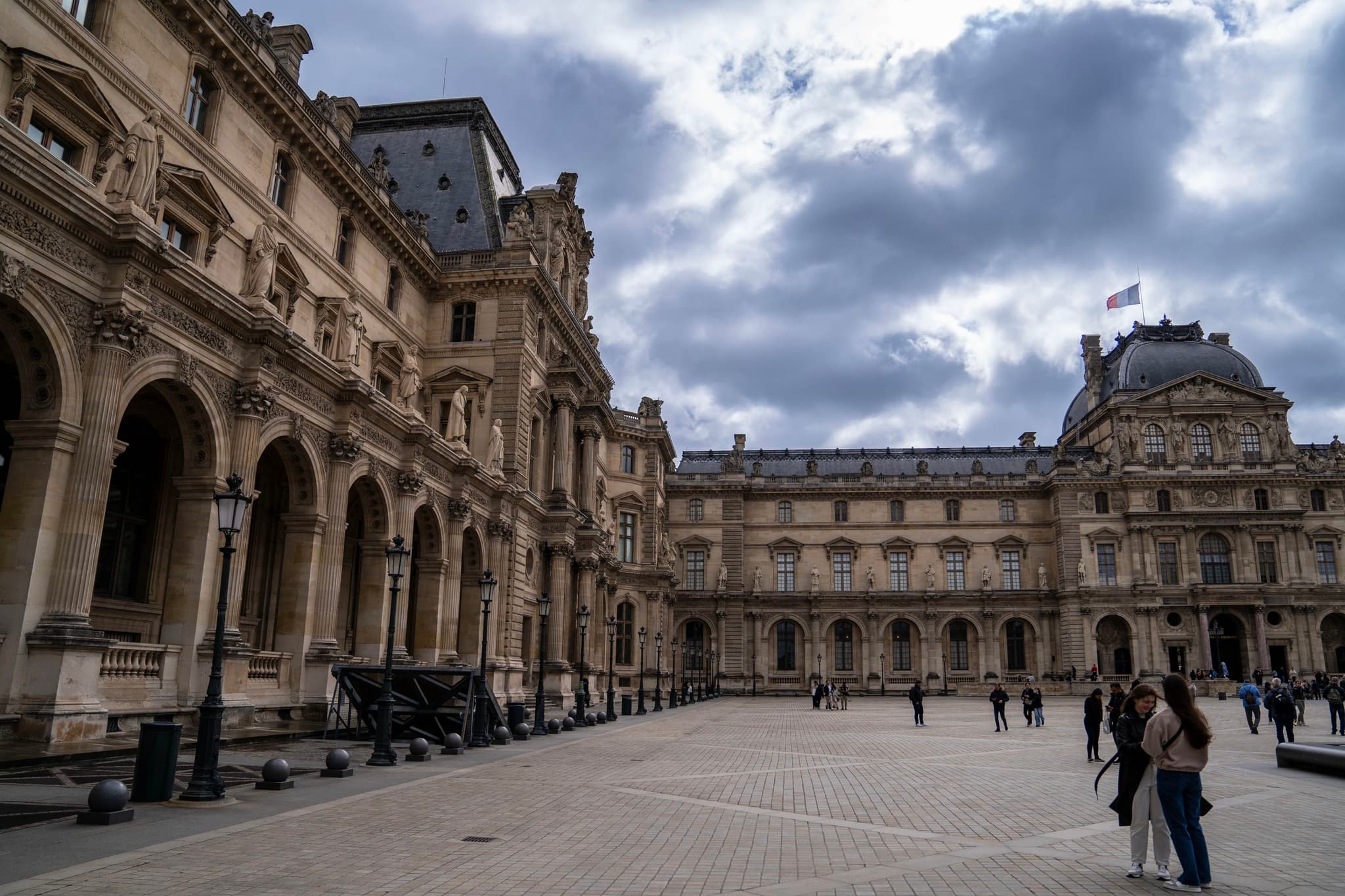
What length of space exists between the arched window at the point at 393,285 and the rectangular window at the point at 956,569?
182ft

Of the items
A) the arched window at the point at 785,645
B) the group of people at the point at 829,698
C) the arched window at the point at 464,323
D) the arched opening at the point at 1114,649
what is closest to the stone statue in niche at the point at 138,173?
the arched window at the point at 464,323

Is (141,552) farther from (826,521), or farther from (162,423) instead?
(826,521)

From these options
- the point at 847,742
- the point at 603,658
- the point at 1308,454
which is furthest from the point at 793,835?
the point at 1308,454

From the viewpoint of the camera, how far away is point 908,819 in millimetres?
12383

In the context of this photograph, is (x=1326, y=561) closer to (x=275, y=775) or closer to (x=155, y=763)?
(x=275, y=775)

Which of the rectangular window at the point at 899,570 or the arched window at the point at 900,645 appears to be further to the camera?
the rectangular window at the point at 899,570

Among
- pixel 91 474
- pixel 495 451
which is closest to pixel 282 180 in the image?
pixel 495 451

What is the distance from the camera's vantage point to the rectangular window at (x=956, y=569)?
79500mm

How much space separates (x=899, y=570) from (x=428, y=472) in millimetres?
56807

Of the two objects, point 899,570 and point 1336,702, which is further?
point 899,570

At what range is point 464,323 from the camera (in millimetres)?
41188

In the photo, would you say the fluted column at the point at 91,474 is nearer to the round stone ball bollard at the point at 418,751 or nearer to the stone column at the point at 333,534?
the round stone ball bollard at the point at 418,751

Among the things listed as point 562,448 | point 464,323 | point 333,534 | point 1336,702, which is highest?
point 464,323

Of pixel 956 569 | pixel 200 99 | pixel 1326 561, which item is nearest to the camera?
pixel 200 99
